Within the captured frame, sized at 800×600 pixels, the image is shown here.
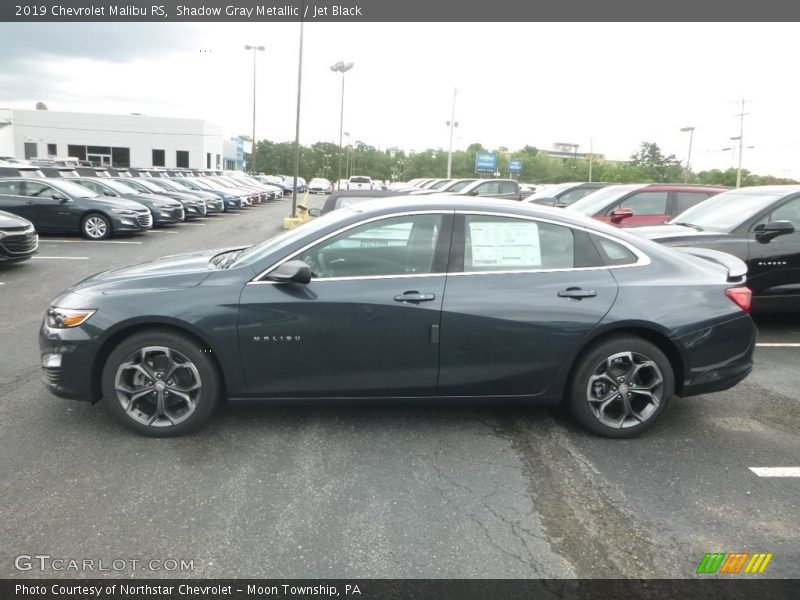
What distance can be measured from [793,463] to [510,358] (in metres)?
1.86

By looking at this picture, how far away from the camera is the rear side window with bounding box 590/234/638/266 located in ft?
14.0

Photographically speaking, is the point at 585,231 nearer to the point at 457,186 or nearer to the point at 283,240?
the point at 283,240

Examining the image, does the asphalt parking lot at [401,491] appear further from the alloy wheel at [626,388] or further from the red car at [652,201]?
the red car at [652,201]

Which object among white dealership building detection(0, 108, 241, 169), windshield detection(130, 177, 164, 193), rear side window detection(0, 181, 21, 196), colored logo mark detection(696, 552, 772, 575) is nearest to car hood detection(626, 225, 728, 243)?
colored logo mark detection(696, 552, 772, 575)

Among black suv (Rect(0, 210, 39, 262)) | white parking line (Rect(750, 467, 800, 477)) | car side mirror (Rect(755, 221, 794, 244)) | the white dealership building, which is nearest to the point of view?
white parking line (Rect(750, 467, 800, 477))

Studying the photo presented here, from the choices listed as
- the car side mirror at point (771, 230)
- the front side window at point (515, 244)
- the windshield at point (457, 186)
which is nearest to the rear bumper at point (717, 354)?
the front side window at point (515, 244)

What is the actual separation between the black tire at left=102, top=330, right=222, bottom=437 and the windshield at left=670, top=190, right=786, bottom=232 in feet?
19.1

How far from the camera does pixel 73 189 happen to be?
51.0 ft

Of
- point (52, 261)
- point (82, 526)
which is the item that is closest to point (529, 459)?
point (82, 526)

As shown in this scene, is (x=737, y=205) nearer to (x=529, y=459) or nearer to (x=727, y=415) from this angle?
(x=727, y=415)

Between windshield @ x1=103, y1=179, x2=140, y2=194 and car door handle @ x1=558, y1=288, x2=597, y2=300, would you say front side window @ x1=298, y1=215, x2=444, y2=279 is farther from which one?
windshield @ x1=103, y1=179, x2=140, y2=194

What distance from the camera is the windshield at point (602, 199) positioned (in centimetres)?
1060
